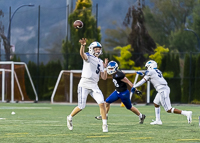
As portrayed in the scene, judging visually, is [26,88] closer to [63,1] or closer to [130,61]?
[130,61]

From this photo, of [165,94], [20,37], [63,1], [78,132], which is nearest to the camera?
[78,132]

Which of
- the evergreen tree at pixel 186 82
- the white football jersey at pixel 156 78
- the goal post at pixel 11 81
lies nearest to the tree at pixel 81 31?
the goal post at pixel 11 81

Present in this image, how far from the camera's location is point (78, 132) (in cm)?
981

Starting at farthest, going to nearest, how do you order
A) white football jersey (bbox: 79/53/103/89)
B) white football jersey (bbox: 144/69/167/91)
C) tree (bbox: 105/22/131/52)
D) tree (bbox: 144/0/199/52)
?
tree (bbox: 105/22/131/52)
tree (bbox: 144/0/199/52)
white football jersey (bbox: 144/69/167/91)
white football jersey (bbox: 79/53/103/89)

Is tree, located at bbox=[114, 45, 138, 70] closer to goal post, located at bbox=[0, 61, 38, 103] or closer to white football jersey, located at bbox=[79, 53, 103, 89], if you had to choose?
goal post, located at bbox=[0, 61, 38, 103]

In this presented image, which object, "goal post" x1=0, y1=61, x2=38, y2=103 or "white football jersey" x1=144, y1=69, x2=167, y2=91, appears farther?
"goal post" x1=0, y1=61, x2=38, y2=103

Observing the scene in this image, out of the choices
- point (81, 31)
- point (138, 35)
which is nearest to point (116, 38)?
point (138, 35)

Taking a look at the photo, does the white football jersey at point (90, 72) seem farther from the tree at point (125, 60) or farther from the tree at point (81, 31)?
the tree at point (81, 31)

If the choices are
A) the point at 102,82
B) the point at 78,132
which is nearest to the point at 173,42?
the point at 102,82

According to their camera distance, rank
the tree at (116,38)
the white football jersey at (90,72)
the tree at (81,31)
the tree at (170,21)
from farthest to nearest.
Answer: the tree at (116,38) < the tree at (170,21) < the tree at (81,31) < the white football jersey at (90,72)

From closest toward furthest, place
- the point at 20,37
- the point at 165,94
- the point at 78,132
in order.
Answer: the point at 78,132
the point at 165,94
the point at 20,37

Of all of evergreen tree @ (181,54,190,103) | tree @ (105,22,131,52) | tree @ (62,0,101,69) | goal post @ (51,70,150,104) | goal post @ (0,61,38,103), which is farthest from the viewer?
tree @ (105,22,131,52)

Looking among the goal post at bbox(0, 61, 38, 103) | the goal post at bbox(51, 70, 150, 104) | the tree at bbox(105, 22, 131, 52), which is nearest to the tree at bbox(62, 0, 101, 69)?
the goal post at bbox(0, 61, 38, 103)

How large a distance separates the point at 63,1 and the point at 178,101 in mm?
89290
